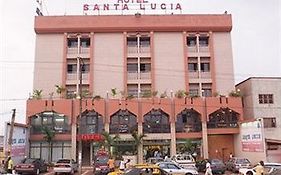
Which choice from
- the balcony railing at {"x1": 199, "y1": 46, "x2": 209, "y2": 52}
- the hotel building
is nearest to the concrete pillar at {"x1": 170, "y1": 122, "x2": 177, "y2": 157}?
the hotel building

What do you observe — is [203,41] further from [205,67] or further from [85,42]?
[85,42]

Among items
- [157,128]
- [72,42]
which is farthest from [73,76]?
[157,128]

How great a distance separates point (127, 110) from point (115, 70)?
8983 mm

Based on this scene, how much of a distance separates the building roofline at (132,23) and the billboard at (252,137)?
16782mm

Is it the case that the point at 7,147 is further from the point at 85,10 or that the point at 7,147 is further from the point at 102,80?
the point at 85,10

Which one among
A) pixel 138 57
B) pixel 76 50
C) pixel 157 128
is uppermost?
pixel 76 50

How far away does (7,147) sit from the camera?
35.5 metres

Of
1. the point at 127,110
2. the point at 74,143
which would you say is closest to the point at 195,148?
the point at 127,110

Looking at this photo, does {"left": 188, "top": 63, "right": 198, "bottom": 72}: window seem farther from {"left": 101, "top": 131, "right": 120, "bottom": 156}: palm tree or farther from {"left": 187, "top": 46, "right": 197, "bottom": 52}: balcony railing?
{"left": 101, "top": 131, "right": 120, "bottom": 156}: palm tree

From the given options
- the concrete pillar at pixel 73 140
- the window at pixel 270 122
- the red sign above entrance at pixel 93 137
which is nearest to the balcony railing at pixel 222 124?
the window at pixel 270 122

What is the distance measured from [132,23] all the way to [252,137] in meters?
23.4

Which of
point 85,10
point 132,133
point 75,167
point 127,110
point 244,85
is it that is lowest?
point 75,167

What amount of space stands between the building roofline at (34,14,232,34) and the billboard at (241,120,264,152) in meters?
16.8

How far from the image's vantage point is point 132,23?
5403cm
